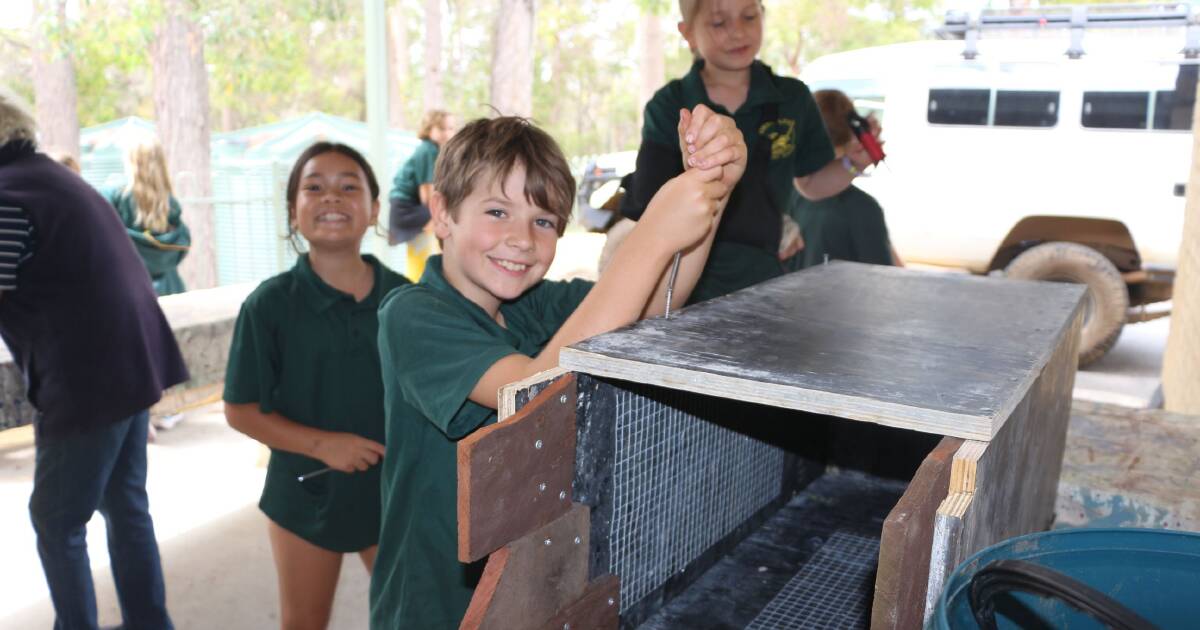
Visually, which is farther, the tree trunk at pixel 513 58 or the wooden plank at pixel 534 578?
the tree trunk at pixel 513 58

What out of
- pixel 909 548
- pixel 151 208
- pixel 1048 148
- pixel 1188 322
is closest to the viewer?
pixel 909 548

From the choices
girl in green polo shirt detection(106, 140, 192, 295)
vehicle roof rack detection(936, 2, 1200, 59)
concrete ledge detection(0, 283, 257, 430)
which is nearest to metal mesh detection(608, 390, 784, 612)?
concrete ledge detection(0, 283, 257, 430)

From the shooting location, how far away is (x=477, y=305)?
1601 mm

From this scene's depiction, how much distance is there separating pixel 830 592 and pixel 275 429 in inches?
56.8

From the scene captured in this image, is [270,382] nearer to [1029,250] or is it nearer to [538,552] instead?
[538,552]

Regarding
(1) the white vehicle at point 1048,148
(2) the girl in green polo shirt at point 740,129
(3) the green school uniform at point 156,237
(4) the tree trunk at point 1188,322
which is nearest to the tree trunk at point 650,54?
(1) the white vehicle at point 1048,148

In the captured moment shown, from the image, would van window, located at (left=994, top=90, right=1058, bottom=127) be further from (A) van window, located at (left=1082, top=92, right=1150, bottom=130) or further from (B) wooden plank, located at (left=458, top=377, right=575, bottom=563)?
(B) wooden plank, located at (left=458, top=377, right=575, bottom=563)

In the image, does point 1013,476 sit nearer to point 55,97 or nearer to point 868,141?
point 868,141

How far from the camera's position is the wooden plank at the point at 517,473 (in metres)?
Result: 1.00

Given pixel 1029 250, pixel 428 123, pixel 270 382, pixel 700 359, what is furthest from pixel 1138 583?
pixel 1029 250

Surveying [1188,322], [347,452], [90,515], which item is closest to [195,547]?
[90,515]

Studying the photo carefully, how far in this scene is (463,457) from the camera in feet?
3.19

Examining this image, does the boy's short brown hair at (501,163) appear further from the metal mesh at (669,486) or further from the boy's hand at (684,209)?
the metal mesh at (669,486)

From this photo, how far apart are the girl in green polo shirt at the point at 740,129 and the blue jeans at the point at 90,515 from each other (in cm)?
173
